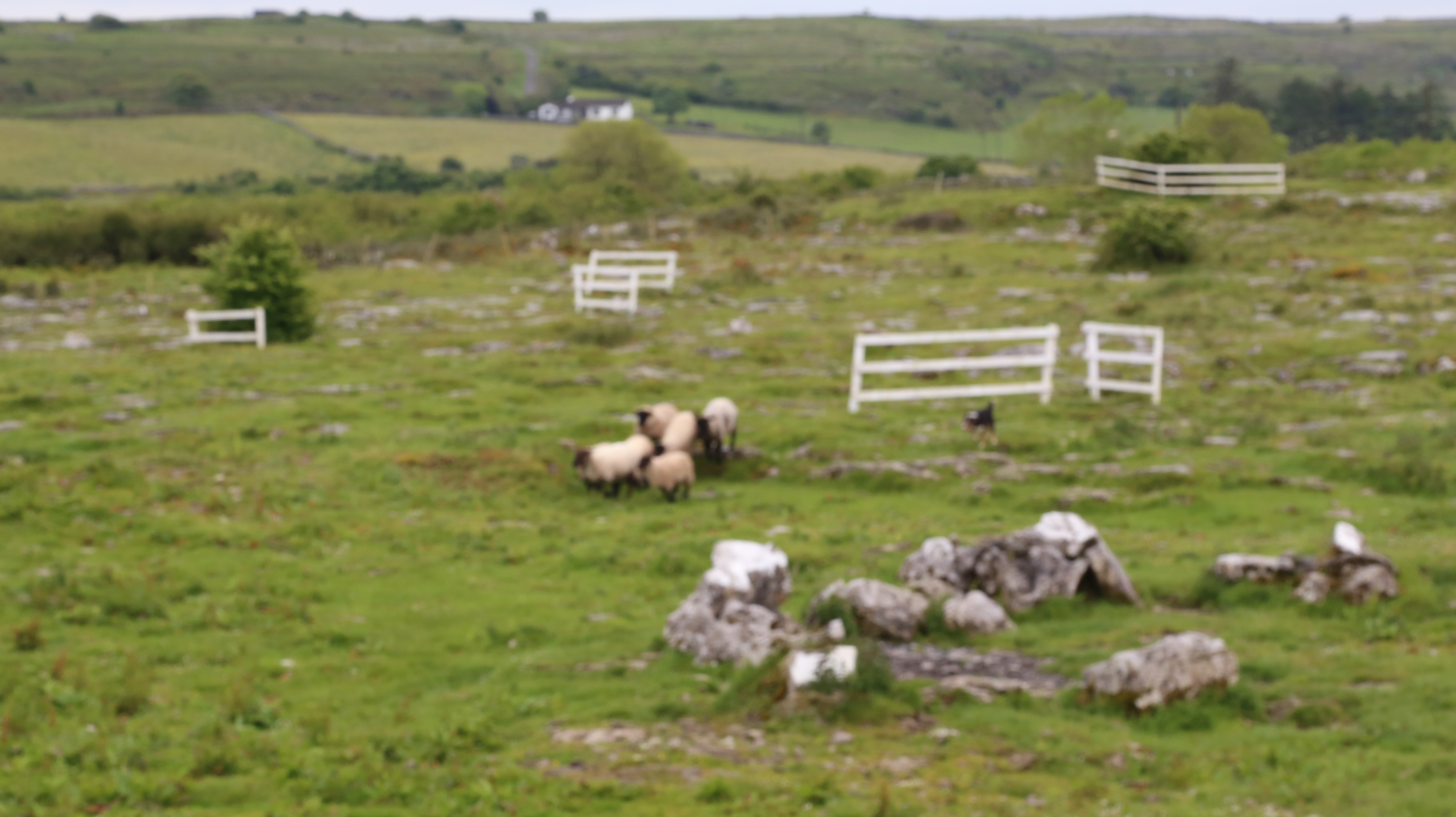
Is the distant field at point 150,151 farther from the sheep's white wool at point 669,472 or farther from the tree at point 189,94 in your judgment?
the sheep's white wool at point 669,472

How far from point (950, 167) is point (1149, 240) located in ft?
121

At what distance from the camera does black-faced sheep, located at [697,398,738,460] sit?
72.7ft

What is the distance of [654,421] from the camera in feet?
73.4

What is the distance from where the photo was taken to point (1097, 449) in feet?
71.4

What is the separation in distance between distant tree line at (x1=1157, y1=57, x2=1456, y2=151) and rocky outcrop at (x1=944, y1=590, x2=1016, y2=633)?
125m

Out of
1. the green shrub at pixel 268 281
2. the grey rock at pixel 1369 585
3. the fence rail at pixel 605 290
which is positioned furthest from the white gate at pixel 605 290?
the grey rock at pixel 1369 585

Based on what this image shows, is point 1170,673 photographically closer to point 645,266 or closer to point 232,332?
point 232,332

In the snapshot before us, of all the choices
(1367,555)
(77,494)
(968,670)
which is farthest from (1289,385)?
(77,494)

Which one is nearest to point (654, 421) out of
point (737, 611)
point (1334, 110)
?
point (737, 611)

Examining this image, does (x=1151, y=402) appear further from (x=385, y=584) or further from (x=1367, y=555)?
(x=385, y=584)

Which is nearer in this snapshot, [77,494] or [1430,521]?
[1430,521]

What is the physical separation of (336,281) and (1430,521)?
140ft

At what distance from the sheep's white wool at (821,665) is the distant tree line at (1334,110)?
128 m

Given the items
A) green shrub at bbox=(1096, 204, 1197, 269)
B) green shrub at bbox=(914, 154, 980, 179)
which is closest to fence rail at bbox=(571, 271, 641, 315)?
green shrub at bbox=(1096, 204, 1197, 269)
